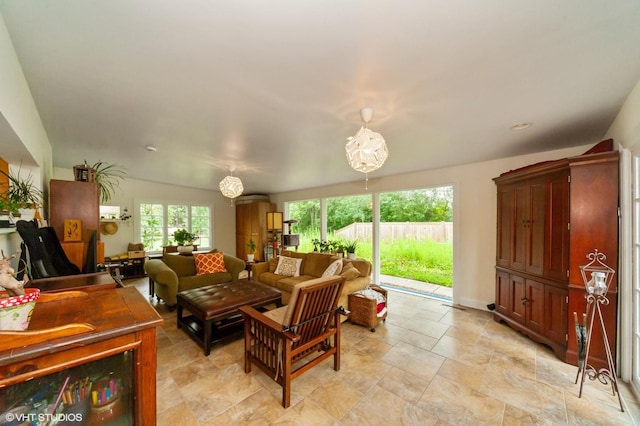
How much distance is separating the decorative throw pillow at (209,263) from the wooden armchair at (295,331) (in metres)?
2.26

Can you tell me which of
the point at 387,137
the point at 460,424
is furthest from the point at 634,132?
the point at 460,424

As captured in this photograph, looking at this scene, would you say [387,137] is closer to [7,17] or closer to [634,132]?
[634,132]

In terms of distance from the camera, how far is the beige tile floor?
5.41 ft

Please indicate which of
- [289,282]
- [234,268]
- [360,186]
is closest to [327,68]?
[289,282]

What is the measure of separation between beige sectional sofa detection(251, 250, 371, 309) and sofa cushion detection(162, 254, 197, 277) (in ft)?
3.33

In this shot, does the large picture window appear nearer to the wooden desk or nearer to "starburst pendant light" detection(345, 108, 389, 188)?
the wooden desk

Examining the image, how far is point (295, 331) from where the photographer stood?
5.88ft

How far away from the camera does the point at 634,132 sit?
1747 mm

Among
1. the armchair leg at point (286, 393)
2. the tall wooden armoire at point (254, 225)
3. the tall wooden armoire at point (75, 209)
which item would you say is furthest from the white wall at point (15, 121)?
the tall wooden armoire at point (254, 225)

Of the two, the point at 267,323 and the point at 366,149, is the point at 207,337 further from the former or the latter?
the point at 366,149

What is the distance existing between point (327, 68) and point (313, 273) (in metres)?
3.07

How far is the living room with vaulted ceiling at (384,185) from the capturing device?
61.6 inches

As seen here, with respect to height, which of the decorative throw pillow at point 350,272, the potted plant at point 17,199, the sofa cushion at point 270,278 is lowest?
the sofa cushion at point 270,278

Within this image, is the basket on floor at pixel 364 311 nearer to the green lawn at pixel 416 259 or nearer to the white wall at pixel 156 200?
the green lawn at pixel 416 259
